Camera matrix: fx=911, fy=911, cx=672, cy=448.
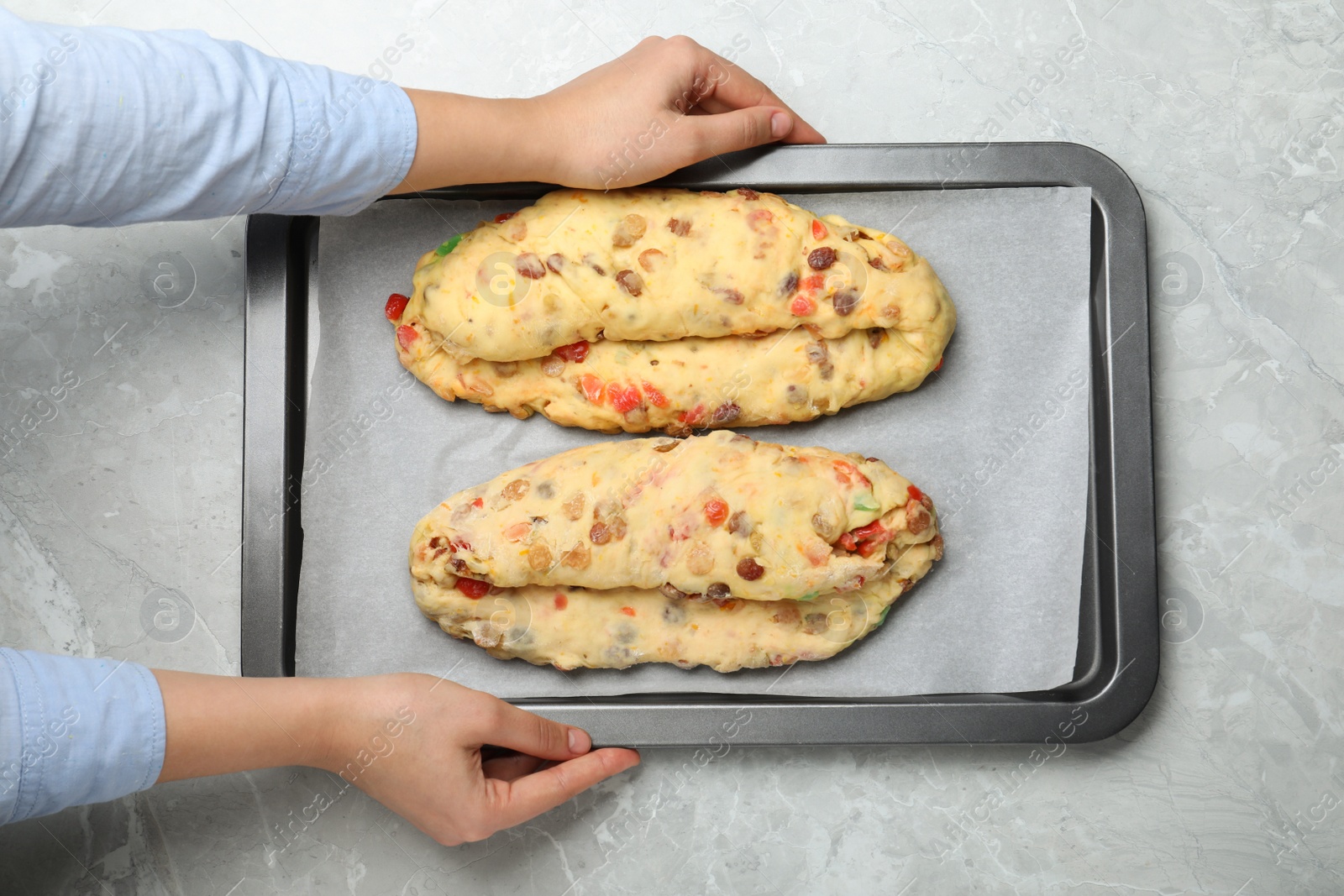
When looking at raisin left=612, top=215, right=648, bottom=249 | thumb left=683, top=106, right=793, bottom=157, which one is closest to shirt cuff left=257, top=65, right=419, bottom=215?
raisin left=612, top=215, right=648, bottom=249

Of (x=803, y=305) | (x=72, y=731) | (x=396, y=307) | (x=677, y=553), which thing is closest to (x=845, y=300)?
(x=803, y=305)

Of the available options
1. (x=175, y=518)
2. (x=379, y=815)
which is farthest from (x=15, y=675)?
(x=379, y=815)

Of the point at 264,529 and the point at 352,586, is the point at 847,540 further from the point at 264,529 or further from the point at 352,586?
the point at 264,529

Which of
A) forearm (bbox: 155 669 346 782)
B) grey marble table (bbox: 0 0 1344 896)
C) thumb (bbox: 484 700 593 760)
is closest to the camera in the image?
forearm (bbox: 155 669 346 782)

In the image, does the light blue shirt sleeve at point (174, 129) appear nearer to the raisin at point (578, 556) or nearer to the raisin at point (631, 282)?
the raisin at point (631, 282)

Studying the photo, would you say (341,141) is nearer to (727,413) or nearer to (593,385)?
(593,385)

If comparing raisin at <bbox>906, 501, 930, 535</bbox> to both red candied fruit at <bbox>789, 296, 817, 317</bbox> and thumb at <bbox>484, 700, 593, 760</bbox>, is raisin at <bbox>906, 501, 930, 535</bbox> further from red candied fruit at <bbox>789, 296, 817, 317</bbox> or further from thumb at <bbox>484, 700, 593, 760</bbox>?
thumb at <bbox>484, 700, 593, 760</bbox>
